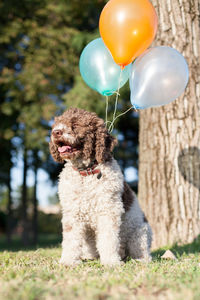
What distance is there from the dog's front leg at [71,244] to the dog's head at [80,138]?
2.55 feet

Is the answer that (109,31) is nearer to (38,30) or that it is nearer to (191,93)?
(191,93)

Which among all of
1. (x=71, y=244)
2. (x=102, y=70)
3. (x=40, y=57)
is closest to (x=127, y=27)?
→ (x=102, y=70)

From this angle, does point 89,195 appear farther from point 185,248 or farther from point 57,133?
point 185,248

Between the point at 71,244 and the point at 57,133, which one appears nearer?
the point at 57,133

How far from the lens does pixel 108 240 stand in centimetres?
349

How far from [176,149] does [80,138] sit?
2.41 metres

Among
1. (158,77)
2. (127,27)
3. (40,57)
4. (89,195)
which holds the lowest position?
(89,195)

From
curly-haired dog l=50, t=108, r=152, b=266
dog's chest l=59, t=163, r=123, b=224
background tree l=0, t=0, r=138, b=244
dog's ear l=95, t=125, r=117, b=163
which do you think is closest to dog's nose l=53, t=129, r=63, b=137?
curly-haired dog l=50, t=108, r=152, b=266

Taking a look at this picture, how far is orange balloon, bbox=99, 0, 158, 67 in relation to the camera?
3756 millimetres

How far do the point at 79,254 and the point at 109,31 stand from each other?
2.62 m

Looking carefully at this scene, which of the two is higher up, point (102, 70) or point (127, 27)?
point (127, 27)

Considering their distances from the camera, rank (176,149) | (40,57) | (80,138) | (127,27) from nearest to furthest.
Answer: (80,138), (127,27), (176,149), (40,57)

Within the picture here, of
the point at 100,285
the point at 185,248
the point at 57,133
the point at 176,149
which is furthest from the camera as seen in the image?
the point at 176,149

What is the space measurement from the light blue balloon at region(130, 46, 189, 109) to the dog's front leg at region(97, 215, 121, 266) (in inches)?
58.9
